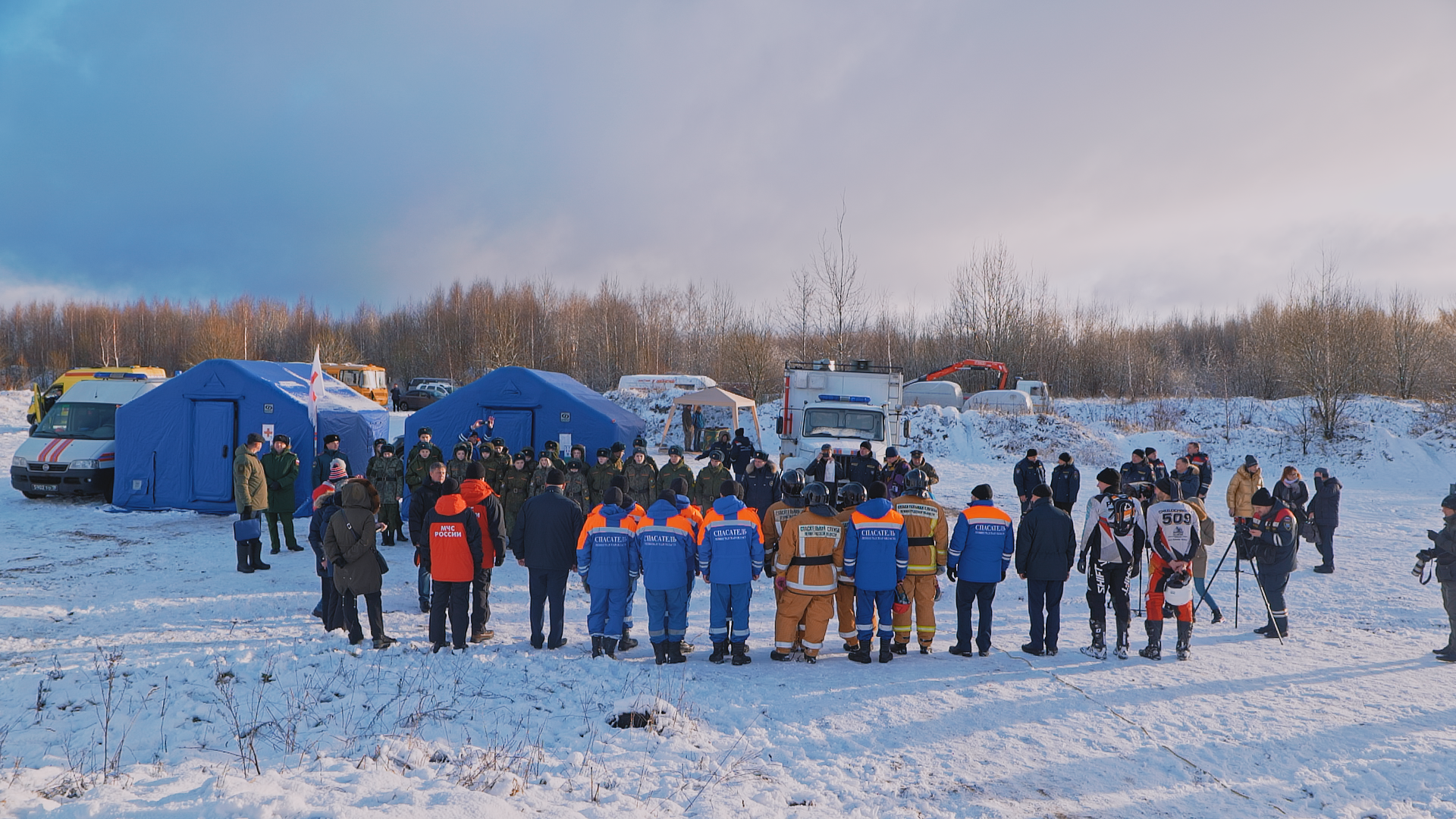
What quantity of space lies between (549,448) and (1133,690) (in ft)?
26.5

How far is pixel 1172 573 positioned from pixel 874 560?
2721 millimetres

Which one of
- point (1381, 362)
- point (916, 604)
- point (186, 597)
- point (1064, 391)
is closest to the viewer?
point (916, 604)

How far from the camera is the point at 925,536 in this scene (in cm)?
678

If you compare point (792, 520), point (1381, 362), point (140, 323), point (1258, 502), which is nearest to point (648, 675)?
point (792, 520)

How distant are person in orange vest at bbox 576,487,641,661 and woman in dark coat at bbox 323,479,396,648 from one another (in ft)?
5.83

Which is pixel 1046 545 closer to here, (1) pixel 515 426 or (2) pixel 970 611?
(2) pixel 970 611

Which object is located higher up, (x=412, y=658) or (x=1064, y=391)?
(x=1064, y=391)

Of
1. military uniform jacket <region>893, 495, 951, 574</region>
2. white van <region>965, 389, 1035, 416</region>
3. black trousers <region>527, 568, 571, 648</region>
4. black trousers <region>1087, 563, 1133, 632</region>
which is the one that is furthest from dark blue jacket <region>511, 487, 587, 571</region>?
white van <region>965, 389, 1035, 416</region>

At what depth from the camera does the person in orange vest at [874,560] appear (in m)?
6.51

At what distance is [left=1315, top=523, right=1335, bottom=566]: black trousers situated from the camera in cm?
988

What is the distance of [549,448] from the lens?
1105 centimetres

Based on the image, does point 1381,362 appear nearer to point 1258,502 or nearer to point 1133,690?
point 1258,502

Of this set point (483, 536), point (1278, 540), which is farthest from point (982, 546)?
point (483, 536)

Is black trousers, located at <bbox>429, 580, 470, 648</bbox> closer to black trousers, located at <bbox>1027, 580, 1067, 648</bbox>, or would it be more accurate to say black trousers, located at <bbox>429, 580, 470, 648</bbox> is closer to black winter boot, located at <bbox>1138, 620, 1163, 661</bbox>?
black trousers, located at <bbox>1027, 580, 1067, 648</bbox>
